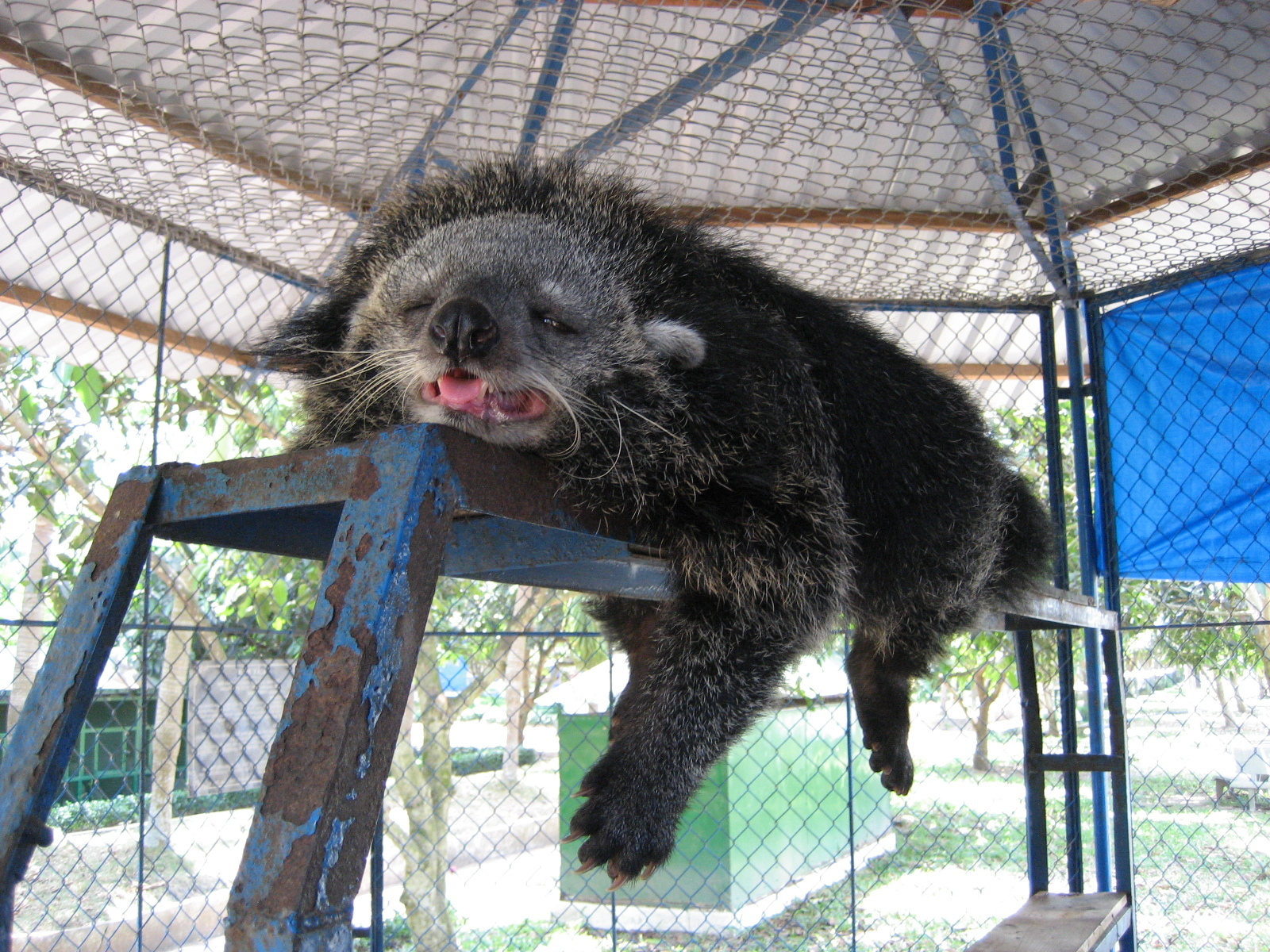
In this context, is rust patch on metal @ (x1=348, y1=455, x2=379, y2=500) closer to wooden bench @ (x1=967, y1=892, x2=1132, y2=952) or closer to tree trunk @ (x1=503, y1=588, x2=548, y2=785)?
wooden bench @ (x1=967, y1=892, x2=1132, y2=952)

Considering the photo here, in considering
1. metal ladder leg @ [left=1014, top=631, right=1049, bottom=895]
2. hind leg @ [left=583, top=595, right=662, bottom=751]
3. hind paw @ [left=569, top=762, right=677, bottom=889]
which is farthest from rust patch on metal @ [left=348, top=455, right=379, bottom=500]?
metal ladder leg @ [left=1014, top=631, right=1049, bottom=895]

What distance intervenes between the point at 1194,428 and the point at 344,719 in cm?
402

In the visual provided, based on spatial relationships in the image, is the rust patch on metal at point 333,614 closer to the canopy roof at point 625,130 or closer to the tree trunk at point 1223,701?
the canopy roof at point 625,130

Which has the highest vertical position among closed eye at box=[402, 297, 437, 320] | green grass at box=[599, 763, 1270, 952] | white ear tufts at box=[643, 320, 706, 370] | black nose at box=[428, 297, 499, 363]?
closed eye at box=[402, 297, 437, 320]

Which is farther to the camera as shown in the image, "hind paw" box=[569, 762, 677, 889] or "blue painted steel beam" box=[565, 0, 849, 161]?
"blue painted steel beam" box=[565, 0, 849, 161]

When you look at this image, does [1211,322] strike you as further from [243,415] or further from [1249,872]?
[243,415]

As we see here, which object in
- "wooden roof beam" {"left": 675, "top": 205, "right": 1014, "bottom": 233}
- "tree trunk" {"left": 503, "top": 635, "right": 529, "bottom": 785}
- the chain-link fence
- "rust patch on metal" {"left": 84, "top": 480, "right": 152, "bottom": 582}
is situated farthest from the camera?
"tree trunk" {"left": 503, "top": 635, "right": 529, "bottom": 785}

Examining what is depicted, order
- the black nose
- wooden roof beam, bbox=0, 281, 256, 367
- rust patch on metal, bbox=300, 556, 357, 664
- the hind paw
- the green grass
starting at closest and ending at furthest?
rust patch on metal, bbox=300, 556, 357, 664 → the black nose → the hind paw → wooden roof beam, bbox=0, 281, 256, 367 → the green grass

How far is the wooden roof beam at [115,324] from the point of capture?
3.64m

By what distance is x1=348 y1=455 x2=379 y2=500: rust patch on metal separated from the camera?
1.22m

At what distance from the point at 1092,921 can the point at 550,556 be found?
2.38m

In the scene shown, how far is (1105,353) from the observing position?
4168mm

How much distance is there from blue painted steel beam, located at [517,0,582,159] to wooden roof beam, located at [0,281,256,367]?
1.30m

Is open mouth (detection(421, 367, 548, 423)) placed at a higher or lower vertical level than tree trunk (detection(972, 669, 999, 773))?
higher
